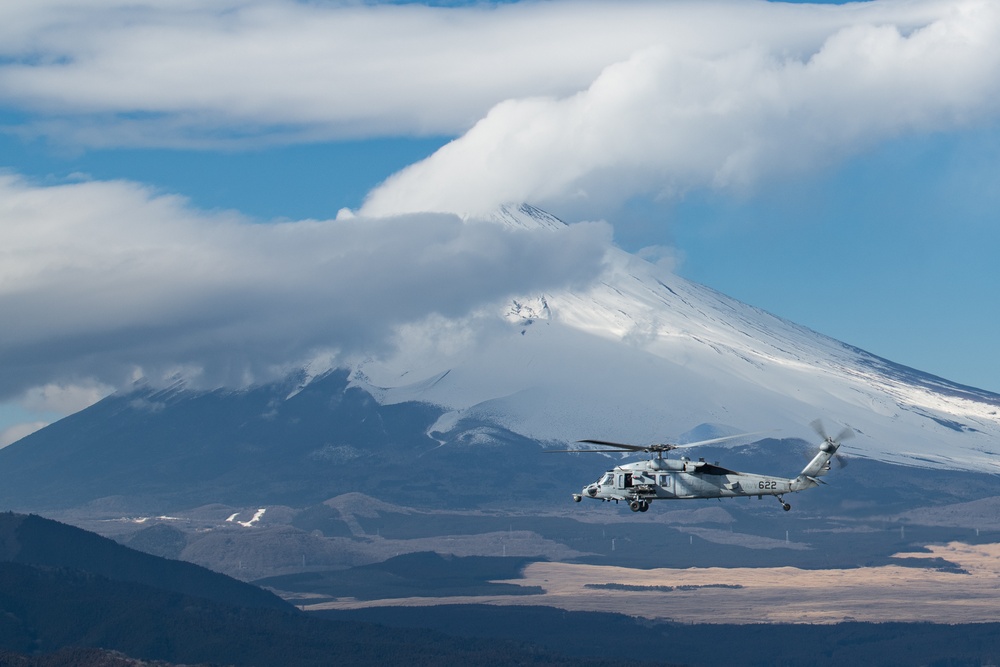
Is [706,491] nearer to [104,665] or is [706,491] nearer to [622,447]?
[622,447]

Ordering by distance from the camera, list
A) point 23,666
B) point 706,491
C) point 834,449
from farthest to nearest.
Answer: point 23,666 → point 706,491 → point 834,449

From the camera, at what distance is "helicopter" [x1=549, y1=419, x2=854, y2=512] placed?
92.1 meters

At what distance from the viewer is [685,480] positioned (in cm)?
9675

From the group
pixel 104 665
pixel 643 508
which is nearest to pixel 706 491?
pixel 643 508

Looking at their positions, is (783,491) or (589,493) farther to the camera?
(589,493)

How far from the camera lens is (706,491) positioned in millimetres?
96188

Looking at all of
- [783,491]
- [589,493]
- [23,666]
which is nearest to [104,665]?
[23,666]

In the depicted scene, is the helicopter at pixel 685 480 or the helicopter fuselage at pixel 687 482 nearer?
the helicopter at pixel 685 480

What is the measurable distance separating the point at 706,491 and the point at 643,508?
4651mm

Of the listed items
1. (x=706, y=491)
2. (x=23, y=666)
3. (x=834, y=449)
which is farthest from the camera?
(x=23, y=666)

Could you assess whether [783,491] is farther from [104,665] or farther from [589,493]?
[104,665]

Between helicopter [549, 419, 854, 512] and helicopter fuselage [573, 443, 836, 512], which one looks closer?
helicopter [549, 419, 854, 512]

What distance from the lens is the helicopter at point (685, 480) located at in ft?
302

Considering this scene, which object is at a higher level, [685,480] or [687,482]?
[685,480]
